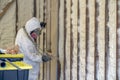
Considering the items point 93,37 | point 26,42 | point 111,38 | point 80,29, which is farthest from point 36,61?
point 111,38

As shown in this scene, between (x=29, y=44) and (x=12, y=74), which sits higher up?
(x=29, y=44)

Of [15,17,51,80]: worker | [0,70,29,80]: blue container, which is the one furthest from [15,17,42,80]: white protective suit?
[0,70,29,80]: blue container

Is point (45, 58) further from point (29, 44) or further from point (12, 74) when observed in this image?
point (12, 74)

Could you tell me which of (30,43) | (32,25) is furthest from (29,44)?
(32,25)

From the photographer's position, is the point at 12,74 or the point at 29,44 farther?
the point at 29,44

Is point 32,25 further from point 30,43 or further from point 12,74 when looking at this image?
point 12,74

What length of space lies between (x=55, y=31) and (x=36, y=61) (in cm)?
60

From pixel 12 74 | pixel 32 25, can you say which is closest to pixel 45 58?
pixel 32 25

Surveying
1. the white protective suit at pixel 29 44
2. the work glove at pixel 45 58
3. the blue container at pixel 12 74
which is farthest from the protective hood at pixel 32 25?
the blue container at pixel 12 74

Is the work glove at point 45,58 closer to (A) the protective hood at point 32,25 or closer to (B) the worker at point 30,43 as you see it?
(B) the worker at point 30,43

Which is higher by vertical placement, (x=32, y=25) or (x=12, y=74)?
(x=32, y=25)

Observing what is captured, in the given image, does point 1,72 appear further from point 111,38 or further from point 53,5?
point 53,5

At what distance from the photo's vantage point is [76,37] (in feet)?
13.6

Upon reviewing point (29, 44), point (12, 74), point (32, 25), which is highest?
point (32, 25)
